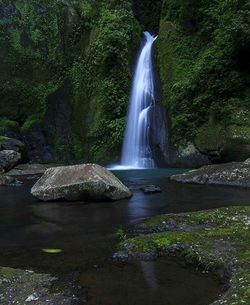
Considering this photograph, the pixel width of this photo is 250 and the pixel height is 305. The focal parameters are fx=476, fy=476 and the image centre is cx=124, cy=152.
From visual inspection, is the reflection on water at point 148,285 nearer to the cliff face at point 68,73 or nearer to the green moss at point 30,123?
the cliff face at point 68,73

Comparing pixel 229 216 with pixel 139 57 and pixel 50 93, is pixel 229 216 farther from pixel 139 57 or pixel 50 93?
pixel 50 93

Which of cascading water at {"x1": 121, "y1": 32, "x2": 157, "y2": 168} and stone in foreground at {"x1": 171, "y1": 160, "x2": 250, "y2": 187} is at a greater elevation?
cascading water at {"x1": 121, "y1": 32, "x2": 157, "y2": 168}

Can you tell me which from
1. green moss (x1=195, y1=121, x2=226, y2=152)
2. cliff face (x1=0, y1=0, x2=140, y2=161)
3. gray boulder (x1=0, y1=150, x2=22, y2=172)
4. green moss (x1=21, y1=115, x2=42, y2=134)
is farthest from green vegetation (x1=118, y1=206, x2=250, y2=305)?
green moss (x1=21, y1=115, x2=42, y2=134)

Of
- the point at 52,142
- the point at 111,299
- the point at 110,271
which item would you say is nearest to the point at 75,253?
the point at 110,271

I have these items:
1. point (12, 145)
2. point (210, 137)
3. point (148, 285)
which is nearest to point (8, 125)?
point (12, 145)

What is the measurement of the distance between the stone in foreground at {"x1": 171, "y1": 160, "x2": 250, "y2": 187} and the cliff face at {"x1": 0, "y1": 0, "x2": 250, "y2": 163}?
264 centimetres

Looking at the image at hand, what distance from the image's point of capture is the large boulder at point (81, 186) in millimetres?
13125

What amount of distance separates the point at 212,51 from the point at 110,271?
60.2 feet

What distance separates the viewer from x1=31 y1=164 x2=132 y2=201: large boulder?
13.1 m

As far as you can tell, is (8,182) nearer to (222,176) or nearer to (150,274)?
(222,176)

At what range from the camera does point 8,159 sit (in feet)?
75.3

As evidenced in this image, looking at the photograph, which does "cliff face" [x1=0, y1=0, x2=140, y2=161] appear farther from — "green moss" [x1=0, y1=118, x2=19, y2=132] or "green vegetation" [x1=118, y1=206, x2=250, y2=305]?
"green vegetation" [x1=118, y1=206, x2=250, y2=305]

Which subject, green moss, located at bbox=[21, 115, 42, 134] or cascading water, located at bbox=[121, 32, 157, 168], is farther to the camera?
green moss, located at bbox=[21, 115, 42, 134]

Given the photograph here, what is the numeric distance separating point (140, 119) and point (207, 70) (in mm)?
4095
